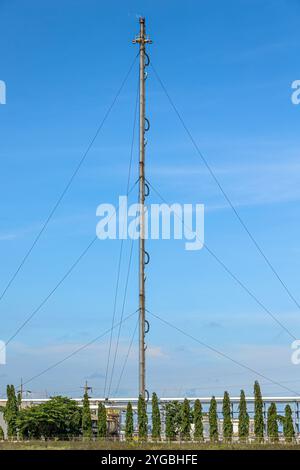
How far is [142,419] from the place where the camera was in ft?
203

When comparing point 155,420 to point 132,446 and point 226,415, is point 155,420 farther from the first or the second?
point 132,446

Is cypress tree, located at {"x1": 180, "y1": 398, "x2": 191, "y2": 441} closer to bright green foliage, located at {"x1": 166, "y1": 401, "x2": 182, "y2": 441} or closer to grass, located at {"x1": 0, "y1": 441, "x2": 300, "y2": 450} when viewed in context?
bright green foliage, located at {"x1": 166, "y1": 401, "x2": 182, "y2": 441}

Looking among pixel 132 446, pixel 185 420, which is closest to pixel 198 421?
pixel 185 420

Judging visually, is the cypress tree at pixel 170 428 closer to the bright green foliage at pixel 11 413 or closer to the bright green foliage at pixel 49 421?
the bright green foliage at pixel 49 421

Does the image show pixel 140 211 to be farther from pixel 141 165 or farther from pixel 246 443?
pixel 246 443

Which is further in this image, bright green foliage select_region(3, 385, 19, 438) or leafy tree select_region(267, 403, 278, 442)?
bright green foliage select_region(3, 385, 19, 438)

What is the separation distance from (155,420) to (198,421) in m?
3.67

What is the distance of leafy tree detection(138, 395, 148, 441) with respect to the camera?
61.4 meters


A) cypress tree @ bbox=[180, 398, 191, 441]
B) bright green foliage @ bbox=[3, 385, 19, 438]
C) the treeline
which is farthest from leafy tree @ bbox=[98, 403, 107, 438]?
bright green foliage @ bbox=[3, 385, 19, 438]

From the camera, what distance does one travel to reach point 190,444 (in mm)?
57188
